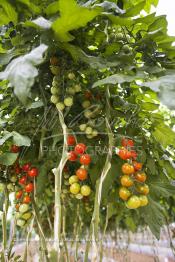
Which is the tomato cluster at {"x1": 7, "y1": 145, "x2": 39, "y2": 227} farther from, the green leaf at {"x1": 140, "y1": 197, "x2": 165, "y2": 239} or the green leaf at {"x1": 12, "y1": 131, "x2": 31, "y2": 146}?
the green leaf at {"x1": 140, "y1": 197, "x2": 165, "y2": 239}

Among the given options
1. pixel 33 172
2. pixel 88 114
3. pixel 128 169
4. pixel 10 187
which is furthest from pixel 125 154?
pixel 10 187

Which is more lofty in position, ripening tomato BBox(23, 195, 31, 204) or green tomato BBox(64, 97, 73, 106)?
green tomato BBox(64, 97, 73, 106)

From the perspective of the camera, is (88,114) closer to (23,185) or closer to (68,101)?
(68,101)

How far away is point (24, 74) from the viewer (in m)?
0.54

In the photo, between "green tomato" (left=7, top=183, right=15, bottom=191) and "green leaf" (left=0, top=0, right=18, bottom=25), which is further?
"green tomato" (left=7, top=183, right=15, bottom=191)

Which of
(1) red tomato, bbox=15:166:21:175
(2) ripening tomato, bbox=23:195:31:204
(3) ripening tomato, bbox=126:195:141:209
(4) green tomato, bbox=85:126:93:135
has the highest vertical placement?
(4) green tomato, bbox=85:126:93:135

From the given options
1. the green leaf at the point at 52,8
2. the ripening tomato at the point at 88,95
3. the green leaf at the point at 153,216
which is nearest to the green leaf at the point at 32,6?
the green leaf at the point at 52,8

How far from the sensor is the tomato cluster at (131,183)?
2.44ft

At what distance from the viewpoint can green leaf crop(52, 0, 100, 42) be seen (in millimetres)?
604

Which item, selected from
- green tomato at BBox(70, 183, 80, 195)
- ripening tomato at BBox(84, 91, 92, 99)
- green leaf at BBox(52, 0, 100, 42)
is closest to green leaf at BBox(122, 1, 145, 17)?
green leaf at BBox(52, 0, 100, 42)

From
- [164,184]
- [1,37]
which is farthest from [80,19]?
[164,184]

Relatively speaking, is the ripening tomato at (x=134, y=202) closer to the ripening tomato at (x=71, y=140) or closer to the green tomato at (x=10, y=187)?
the ripening tomato at (x=71, y=140)

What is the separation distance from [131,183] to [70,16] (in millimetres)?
401

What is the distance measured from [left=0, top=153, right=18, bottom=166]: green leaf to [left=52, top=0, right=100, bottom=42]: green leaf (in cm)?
33
